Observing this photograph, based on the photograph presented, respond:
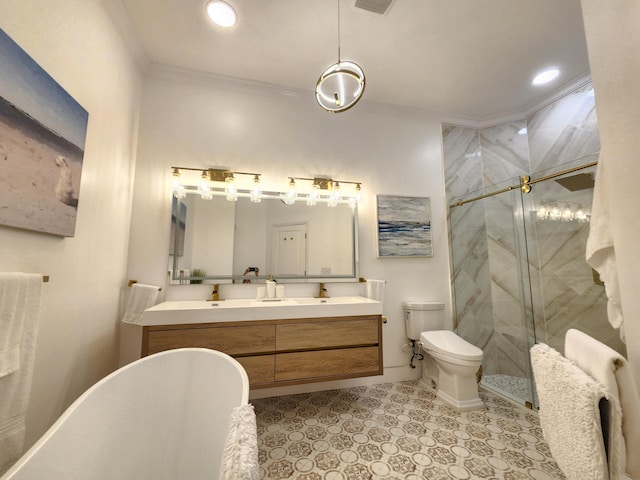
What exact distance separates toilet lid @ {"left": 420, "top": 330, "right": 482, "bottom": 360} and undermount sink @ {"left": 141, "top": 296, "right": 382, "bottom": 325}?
60 centimetres

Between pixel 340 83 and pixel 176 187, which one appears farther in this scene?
pixel 176 187

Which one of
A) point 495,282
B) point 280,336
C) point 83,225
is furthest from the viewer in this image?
point 495,282

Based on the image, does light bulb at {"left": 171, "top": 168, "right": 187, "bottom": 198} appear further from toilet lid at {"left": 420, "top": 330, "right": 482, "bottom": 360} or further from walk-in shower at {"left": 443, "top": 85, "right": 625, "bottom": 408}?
walk-in shower at {"left": 443, "top": 85, "right": 625, "bottom": 408}

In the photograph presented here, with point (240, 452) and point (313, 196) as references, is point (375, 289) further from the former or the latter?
point (240, 452)

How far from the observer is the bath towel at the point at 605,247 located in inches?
41.9

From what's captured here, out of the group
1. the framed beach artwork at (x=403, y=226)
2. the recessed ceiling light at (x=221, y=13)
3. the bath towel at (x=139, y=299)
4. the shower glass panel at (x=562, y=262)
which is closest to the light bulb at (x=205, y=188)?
the bath towel at (x=139, y=299)

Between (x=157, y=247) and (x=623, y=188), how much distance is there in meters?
2.76

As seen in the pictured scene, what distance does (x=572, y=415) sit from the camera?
0.83 m

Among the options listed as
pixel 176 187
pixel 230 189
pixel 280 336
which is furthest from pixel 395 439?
pixel 176 187

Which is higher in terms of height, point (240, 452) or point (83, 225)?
point (83, 225)

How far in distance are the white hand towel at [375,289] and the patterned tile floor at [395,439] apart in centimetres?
84

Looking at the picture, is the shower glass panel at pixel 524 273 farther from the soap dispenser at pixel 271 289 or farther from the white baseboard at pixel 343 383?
the soap dispenser at pixel 271 289

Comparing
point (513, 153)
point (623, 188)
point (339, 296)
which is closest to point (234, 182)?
point (339, 296)

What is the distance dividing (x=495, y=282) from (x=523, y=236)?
0.61m
